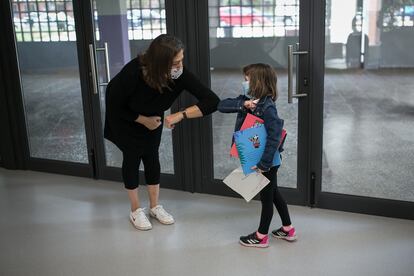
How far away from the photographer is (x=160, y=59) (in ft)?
8.51

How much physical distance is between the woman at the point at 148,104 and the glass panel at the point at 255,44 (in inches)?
18.0

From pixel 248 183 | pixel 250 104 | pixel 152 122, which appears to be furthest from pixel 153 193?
pixel 250 104

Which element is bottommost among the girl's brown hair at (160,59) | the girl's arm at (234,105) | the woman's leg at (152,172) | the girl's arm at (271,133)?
the woman's leg at (152,172)

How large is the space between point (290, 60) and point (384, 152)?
2.75 feet

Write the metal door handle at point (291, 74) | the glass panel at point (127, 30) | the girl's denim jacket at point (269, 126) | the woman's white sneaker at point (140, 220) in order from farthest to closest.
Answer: the glass panel at point (127, 30), the woman's white sneaker at point (140, 220), the metal door handle at point (291, 74), the girl's denim jacket at point (269, 126)

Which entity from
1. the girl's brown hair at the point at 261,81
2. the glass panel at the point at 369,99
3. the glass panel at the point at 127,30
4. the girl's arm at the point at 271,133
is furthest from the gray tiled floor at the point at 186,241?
the girl's brown hair at the point at 261,81

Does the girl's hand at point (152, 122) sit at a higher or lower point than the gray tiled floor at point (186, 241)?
higher

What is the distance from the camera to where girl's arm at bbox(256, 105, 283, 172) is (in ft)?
8.16

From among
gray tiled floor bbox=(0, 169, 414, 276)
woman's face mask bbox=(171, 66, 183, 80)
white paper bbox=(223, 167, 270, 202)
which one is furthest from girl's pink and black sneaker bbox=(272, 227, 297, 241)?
woman's face mask bbox=(171, 66, 183, 80)

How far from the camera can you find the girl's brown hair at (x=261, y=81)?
2.52 m

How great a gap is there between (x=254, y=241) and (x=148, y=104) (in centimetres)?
99

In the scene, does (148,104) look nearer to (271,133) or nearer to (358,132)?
(271,133)

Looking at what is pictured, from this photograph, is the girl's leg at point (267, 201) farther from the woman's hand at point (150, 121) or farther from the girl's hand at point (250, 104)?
the woman's hand at point (150, 121)

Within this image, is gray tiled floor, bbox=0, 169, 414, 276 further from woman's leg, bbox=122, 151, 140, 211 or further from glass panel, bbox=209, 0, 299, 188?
glass panel, bbox=209, 0, 299, 188
